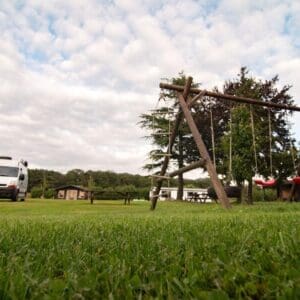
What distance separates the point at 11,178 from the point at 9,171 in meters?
0.77

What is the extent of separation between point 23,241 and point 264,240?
146 cm

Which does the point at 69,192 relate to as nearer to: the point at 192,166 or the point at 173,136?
the point at 173,136

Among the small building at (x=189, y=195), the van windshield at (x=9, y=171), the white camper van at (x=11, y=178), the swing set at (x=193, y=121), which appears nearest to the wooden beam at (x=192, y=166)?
the swing set at (x=193, y=121)

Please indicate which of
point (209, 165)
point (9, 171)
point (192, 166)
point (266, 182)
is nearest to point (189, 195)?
point (266, 182)

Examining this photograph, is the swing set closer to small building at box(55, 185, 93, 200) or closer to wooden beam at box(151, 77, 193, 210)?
wooden beam at box(151, 77, 193, 210)

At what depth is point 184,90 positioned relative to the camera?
8.89 m

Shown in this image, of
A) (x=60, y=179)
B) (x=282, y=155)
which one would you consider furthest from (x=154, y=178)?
(x=60, y=179)

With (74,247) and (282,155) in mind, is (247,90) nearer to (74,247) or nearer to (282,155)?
(282,155)

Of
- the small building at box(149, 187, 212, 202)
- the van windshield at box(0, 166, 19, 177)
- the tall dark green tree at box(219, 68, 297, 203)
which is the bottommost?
the small building at box(149, 187, 212, 202)

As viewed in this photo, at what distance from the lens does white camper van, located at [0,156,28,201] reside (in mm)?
20156

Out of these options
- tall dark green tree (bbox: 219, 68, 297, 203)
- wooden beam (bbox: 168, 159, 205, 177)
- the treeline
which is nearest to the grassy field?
wooden beam (bbox: 168, 159, 205, 177)

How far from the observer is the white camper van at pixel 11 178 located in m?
20.2

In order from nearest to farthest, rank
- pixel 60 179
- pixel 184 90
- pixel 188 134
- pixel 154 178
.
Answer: pixel 184 90, pixel 154 178, pixel 188 134, pixel 60 179

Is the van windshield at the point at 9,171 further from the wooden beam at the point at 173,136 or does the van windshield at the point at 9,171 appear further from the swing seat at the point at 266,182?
the wooden beam at the point at 173,136
